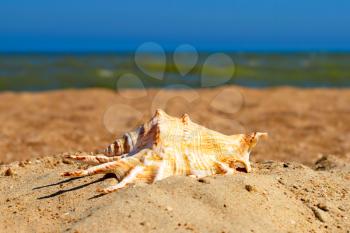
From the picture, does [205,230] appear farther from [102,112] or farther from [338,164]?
[102,112]

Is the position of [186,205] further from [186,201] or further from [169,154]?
[169,154]

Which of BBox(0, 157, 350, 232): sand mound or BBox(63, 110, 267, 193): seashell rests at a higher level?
BBox(63, 110, 267, 193): seashell

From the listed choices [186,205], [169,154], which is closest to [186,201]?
[186,205]

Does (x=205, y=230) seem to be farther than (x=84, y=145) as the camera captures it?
No

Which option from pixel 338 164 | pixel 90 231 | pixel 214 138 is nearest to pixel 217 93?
pixel 338 164

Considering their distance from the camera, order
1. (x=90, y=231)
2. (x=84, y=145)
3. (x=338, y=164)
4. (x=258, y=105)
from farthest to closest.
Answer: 1. (x=258, y=105)
2. (x=84, y=145)
3. (x=338, y=164)
4. (x=90, y=231)
